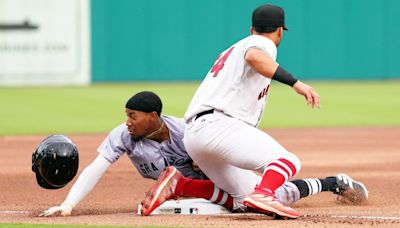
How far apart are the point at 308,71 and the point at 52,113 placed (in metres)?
8.94

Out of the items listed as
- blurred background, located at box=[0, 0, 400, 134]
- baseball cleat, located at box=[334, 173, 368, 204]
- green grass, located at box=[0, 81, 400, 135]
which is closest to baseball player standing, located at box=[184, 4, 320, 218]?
baseball cleat, located at box=[334, 173, 368, 204]

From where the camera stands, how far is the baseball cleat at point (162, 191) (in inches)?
256

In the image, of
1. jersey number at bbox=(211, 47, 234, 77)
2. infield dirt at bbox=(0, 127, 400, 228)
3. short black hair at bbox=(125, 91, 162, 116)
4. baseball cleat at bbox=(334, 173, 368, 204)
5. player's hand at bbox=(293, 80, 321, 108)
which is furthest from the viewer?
baseball cleat at bbox=(334, 173, 368, 204)

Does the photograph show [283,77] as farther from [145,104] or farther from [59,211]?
[59,211]

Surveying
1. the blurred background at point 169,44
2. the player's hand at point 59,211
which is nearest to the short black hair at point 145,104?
the player's hand at point 59,211

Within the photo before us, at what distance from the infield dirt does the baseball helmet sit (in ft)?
0.79

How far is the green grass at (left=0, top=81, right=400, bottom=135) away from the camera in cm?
1441

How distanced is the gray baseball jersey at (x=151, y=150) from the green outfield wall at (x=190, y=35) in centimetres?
→ 1586

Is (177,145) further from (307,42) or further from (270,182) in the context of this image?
(307,42)

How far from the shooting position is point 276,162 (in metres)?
6.11

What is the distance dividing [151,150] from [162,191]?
0.36 metres

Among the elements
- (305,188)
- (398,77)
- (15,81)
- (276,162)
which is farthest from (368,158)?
(398,77)

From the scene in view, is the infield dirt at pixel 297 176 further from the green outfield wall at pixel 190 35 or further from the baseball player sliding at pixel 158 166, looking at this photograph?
the green outfield wall at pixel 190 35

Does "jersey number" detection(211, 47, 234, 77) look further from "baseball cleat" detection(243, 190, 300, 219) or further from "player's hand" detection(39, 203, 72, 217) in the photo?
"player's hand" detection(39, 203, 72, 217)
